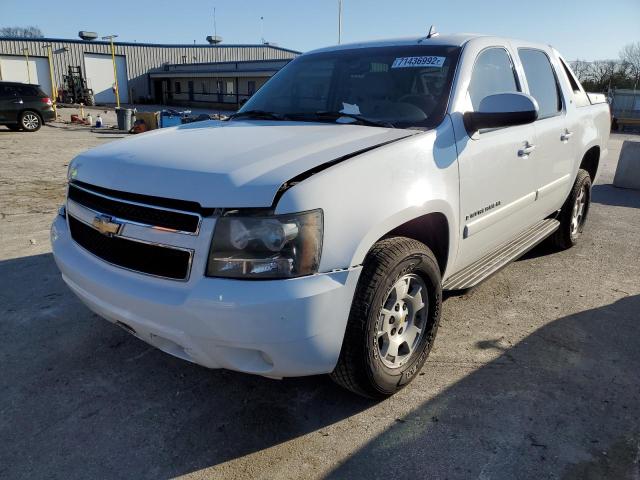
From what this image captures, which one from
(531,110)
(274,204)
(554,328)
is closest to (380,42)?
(531,110)

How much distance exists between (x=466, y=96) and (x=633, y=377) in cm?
191

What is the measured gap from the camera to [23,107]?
59.0ft

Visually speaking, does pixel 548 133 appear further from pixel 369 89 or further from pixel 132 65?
pixel 132 65

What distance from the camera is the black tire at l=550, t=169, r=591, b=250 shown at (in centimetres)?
493

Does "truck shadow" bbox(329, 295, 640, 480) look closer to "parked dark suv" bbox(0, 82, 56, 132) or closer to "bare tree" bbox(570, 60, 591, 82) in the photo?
"parked dark suv" bbox(0, 82, 56, 132)

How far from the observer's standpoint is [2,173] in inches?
370

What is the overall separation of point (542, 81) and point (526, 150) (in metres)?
0.98

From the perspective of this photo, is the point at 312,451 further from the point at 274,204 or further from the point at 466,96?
Result: the point at 466,96

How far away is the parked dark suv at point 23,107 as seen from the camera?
57.6ft

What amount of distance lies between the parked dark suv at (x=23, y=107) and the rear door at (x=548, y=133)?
61.4 feet

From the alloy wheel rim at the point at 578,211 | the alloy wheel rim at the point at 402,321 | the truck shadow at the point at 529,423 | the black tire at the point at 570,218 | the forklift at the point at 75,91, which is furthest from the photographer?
the forklift at the point at 75,91

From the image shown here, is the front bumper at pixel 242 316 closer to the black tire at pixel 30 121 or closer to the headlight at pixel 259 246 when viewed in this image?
the headlight at pixel 259 246

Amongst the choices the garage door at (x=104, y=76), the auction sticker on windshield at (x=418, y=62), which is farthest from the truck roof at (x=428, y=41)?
the garage door at (x=104, y=76)

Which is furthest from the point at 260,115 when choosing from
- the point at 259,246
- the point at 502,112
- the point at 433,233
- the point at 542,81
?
the point at 542,81
